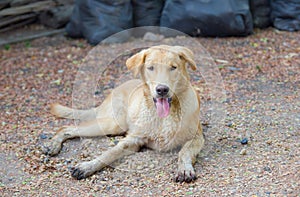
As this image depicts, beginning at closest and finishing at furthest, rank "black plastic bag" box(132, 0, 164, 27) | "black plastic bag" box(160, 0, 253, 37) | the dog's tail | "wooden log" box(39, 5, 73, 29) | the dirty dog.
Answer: the dirty dog
the dog's tail
"black plastic bag" box(160, 0, 253, 37)
"black plastic bag" box(132, 0, 164, 27)
"wooden log" box(39, 5, 73, 29)

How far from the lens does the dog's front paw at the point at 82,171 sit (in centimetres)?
457

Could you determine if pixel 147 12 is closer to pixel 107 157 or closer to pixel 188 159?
pixel 107 157

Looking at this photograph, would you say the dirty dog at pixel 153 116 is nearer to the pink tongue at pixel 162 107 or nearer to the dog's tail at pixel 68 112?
the pink tongue at pixel 162 107

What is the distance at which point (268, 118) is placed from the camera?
5.50 metres

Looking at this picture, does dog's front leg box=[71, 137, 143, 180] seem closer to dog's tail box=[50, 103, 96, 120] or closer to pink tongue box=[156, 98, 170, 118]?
pink tongue box=[156, 98, 170, 118]

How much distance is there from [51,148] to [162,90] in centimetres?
137

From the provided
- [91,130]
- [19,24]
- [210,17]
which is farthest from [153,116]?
[19,24]

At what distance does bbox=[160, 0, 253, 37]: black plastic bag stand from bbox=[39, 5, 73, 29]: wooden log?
185 centimetres

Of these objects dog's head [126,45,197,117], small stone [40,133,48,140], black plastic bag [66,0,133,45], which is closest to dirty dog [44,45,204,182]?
dog's head [126,45,197,117]

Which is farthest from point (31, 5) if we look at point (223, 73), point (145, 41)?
point (223, 73)

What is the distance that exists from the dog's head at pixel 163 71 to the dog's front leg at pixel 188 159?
1.22 feet

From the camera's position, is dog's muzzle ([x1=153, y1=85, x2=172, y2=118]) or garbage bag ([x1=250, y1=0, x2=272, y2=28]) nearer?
dog's muzzle ([x1=153, y1=85, x2=172, y2=118])

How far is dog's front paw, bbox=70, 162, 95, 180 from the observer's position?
4574 millimetres

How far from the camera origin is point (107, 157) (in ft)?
15.6
